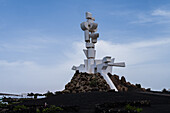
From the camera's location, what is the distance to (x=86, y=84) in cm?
3219

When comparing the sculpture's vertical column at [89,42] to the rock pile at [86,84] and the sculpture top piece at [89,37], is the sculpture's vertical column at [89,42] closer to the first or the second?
the sculpture top piece at [89,37]

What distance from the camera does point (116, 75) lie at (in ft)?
119

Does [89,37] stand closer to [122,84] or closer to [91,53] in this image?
[91,53]

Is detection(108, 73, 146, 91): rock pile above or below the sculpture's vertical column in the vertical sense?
below

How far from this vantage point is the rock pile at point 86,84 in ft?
103

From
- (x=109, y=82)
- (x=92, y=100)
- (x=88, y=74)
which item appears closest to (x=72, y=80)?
(x=88, y=74)

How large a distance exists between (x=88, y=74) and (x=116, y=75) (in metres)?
4.83

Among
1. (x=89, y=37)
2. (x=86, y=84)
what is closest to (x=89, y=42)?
(x=89, y=37)

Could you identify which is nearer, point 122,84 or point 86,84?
point 86,84

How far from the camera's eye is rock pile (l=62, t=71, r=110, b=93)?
31.4 meters

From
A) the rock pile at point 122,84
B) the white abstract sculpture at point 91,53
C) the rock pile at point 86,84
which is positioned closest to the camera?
the rock pile at point 86,84

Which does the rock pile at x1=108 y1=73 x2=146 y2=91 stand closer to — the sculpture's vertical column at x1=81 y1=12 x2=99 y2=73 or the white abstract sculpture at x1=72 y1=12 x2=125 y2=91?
the white abstract sculpture at x1=72 y1=12 x2=125 y2=91

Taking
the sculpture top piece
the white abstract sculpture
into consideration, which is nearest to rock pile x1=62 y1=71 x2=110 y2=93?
the white abstract sculpture

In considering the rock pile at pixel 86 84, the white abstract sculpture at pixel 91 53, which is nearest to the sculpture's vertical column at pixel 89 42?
the white abstract sculpture at pixel 91 53
